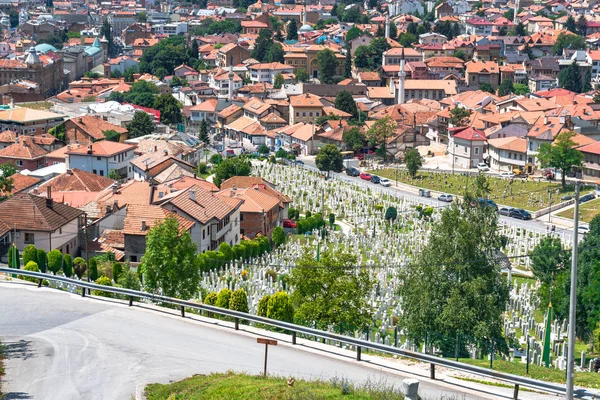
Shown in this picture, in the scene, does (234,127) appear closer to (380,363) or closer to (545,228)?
(545,228)

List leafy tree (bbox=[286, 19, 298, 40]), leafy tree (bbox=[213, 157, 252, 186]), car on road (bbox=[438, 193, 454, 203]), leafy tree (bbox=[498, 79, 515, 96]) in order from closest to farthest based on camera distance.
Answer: leafy tree (bbox=[213, 157, 252, 186]), car on road (bbox=[438, 193, 454, 203]), leafy tree (bbox=[498, 79, 515, 96]), leafy tree (bbox=[286, 19, 298, 40])

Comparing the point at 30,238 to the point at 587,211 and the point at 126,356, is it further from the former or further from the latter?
the point at 587,211

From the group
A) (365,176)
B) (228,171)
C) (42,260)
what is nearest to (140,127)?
(228,171)

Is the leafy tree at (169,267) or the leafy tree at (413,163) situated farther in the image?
the leafy tree at (413,163)

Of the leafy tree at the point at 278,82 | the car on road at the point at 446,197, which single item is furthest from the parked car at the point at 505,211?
the leafy tree at the point at 278,82

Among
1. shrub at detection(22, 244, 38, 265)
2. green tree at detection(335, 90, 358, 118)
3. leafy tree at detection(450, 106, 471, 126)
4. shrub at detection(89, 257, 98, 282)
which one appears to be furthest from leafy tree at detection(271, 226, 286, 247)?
Answer: green tree at detection(335, 90, 358, 118)

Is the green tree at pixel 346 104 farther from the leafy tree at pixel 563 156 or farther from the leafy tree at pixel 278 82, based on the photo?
the leafy tree at pixel 563 156

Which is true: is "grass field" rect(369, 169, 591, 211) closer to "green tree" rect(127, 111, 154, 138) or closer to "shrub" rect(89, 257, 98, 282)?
"green tree" rect(127, 111, 154, 138)

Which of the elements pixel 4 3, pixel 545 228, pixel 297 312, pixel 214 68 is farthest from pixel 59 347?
pixel 4 3
